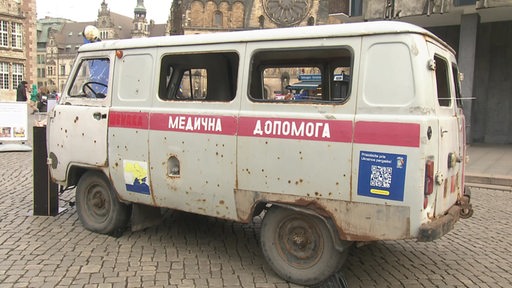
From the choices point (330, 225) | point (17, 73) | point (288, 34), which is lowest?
point (330, 225)

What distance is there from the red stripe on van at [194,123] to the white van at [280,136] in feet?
0.04

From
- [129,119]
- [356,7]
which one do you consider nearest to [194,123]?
[129,119]

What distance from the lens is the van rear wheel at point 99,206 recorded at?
551 cm

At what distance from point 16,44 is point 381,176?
5142cm

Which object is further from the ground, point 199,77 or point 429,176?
point 199,77

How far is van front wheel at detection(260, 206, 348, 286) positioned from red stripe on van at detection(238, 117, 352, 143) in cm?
71

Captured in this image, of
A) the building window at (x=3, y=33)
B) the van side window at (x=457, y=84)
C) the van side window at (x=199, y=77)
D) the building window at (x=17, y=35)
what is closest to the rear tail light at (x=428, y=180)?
the van side window at (x=457, y=84)

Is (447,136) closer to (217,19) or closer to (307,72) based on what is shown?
(307,72)

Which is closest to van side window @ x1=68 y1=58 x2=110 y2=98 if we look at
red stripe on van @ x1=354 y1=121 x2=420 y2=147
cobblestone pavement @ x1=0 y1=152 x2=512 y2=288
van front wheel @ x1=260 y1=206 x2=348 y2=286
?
cobblestone pavement @ x1=0 y1=152 x2=512 y2=288

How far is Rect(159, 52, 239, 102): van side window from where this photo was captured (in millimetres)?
4973

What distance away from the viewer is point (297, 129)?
4.05 m

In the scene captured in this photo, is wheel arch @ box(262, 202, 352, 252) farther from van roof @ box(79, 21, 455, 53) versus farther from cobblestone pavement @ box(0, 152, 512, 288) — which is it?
van roof @ box(79, 21, 455, 53)

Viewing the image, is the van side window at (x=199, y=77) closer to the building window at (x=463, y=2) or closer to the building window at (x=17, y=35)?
the building window at (x=463, y=2)

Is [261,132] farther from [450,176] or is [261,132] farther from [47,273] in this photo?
[47,273]
